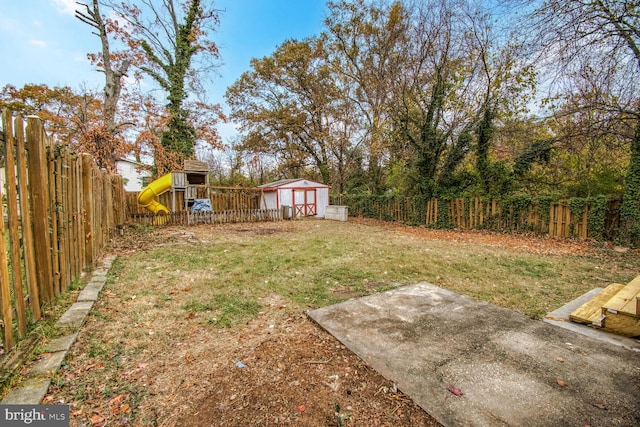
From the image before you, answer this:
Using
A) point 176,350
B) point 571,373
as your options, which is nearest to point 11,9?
point 176,350

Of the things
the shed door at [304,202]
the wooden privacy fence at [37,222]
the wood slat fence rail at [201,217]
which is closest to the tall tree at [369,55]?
the shed door at [304,202]

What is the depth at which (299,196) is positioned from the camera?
17.5 m

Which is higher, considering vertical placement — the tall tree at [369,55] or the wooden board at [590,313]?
the tall tree at [369,55]

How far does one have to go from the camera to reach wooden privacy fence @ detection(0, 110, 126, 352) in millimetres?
2098

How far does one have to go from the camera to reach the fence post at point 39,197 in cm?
254

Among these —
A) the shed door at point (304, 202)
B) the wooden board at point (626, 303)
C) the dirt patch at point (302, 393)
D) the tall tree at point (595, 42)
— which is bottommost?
the dirt patch at point (302, 393)

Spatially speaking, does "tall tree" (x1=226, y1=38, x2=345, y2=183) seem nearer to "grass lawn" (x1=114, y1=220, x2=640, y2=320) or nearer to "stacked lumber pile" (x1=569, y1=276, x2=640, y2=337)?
"grass lawn" (x1=114, y1=220, x2=640, y2=320)

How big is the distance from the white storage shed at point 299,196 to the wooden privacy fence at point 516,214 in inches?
182

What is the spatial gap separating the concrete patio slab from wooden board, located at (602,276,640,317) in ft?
1.27

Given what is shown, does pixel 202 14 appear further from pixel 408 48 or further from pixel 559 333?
pixel 559 333

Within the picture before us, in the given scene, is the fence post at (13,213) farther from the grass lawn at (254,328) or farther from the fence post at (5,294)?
the grass lawn at (254,328)

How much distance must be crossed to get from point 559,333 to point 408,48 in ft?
40.0

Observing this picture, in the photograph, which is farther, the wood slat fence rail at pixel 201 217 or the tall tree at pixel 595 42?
the wood slat fence rail at pixel 201 217

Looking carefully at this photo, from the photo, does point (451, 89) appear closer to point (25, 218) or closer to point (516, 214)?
point (516, 214)
